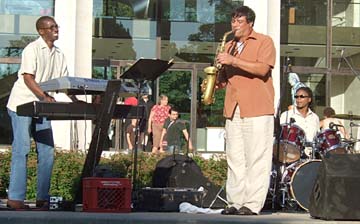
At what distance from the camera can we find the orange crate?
671cm

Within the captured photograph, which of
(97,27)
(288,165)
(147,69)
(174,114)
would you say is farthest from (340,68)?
(147,69)

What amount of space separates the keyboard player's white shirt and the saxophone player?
5.40 ft

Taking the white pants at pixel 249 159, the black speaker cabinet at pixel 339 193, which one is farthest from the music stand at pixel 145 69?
the black speaker cabinet at pixel 339 193

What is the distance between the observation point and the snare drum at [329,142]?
9567mm

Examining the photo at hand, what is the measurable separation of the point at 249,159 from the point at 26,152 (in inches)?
82.9

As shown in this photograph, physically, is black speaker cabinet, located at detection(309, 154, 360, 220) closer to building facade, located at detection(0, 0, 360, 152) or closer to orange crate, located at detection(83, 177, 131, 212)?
orange crate, located at detection(83, 177, 131, 212)

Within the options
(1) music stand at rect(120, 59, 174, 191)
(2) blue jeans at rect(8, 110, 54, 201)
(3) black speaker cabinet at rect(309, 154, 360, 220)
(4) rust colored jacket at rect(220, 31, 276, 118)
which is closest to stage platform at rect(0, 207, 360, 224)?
(3) black speaker cabinet at rect(309, 154, 360, 220)

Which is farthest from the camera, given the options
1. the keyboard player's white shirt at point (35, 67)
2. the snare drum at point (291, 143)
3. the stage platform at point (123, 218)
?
the snare drum at point (291, 143)

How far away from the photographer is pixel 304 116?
1005 centimetres

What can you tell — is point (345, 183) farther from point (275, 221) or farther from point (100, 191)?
point (100, 191)

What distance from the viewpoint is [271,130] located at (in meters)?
6.93

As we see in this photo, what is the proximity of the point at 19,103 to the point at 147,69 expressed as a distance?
126 cm

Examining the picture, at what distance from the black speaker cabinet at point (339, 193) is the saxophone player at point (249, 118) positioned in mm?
547

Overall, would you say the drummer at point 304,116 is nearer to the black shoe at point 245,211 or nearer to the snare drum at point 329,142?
the snare drum at point 329,142
